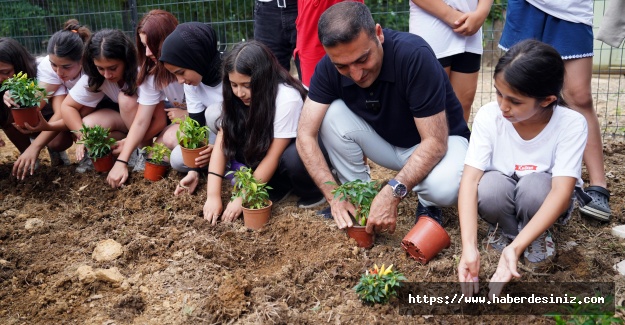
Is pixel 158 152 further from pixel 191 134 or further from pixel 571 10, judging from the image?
pixel 571 10

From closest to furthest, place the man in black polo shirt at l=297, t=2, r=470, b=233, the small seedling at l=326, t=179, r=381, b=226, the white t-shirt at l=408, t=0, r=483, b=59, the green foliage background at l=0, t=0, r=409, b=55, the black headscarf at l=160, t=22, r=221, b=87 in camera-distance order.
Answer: the man in black polo shirt at l=297, t=2, r=470, b=233
the small seedling at l=326, t=179, r=381, b=226
the white t-shirt at l=408, t=0, r=483, b=59
the black headscarf at l=160, t=22, r=221, b=87
the green foliage background at l=0, t=0, r=409, b=55

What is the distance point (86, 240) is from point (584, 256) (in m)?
2.78

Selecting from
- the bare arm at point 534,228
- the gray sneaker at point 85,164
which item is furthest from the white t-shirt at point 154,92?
the bare arm at point 534,228

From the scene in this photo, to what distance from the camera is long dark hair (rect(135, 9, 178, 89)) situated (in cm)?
432

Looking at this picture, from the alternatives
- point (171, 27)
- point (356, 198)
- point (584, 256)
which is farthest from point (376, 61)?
point (171, 27)

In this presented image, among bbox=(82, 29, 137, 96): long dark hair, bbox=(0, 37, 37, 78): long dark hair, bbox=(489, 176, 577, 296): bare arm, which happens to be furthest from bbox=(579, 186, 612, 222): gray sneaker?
bbox=(0, 37, 37, 78): long dark hair

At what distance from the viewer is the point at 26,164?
4586 millimetres

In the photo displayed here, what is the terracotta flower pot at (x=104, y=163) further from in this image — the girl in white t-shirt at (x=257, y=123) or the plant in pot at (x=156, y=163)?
the girl in white t-shirt at (x=257, y=123)

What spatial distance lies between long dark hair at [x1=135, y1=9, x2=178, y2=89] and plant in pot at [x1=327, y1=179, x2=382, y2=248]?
5.94 feet

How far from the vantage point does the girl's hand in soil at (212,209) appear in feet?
12.1

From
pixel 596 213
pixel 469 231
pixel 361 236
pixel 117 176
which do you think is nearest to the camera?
pixel 469 231

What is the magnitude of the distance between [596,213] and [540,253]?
0.74m

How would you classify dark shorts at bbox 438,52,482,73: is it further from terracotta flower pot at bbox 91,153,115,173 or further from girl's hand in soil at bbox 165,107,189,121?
terracotta flower pot at bbox 91,153,115,173

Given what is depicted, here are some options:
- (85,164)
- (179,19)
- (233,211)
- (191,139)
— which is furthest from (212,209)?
(179,19)
